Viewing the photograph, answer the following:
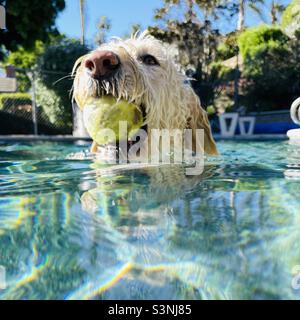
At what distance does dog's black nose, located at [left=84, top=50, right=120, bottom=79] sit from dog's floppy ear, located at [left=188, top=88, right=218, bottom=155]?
1.25m

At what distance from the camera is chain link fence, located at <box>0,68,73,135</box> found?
1395 cm

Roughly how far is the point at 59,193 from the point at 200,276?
1.05 metres

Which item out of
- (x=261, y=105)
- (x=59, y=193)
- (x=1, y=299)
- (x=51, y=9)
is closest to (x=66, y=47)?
(x=51, y=9)

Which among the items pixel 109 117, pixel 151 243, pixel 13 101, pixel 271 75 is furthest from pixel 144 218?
pixel 271 75

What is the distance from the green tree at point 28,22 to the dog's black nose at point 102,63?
16457 millimetres

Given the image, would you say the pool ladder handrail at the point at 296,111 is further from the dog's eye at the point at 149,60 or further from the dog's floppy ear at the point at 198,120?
the dog's eye at the point at 149,60

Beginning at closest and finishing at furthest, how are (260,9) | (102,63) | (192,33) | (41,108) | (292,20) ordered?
(102,63) < (41,108) < (192,33) < (292,20) < (260,9)

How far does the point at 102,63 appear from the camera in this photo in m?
2.39

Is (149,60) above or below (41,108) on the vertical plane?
above

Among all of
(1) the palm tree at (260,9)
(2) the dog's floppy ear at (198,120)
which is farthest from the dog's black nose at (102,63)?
(1) the palm tree at (260,9)

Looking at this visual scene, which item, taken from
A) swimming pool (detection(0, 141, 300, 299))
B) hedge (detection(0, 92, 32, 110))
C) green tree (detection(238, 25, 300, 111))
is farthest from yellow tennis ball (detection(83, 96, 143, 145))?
green tree (detection(238, 25, 300, 111))

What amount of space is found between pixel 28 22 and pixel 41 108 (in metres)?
5.17

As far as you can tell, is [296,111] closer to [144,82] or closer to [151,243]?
[144,82]

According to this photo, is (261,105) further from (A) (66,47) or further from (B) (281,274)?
(B) (281,274)
